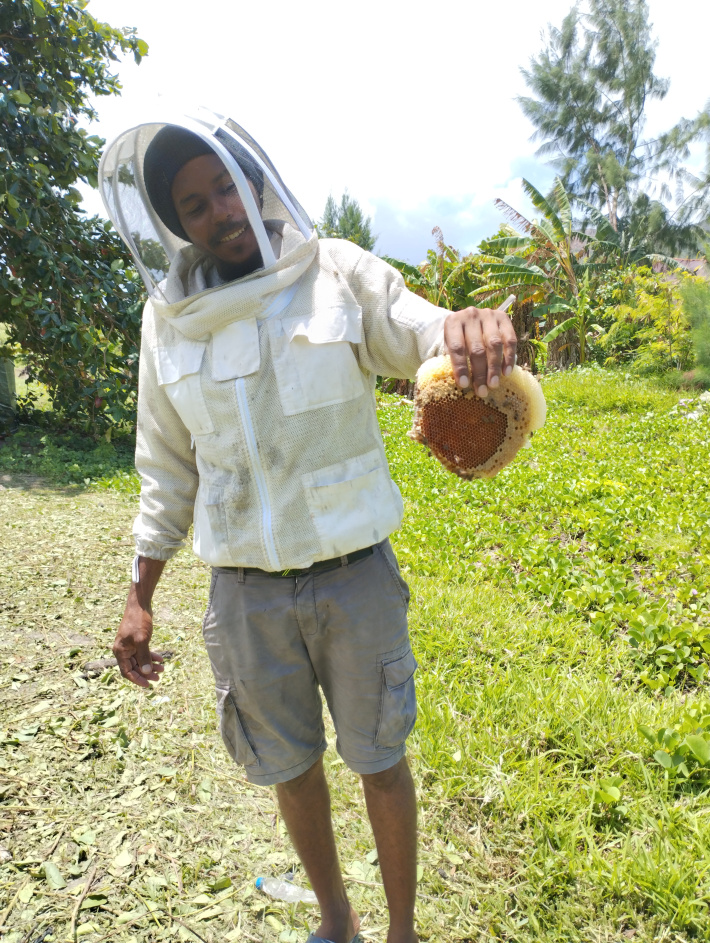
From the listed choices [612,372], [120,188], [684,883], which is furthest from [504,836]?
[612,372]

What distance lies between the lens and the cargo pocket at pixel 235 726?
64.7 inches

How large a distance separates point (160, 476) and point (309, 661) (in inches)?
26.1

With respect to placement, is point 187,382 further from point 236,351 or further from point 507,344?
point 507,344

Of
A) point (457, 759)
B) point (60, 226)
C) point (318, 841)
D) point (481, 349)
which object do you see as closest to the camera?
point (481, 349)

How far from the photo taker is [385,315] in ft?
4.86

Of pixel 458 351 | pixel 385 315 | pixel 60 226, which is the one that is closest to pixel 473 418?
pixel 458 351

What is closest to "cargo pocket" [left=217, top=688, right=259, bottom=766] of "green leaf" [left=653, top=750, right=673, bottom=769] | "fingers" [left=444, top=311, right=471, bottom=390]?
"fingers" [left=444, top=311, right=471, bottom=390]

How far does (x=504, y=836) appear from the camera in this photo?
6.93 ft

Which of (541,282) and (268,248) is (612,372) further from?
(268,248)

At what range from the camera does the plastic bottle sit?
2090 millimetres

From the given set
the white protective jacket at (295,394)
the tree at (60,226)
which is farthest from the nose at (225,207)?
the tree at (60,226)

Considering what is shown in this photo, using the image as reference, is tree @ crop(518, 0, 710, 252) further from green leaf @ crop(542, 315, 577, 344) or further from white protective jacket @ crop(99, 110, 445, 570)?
white protective jacket @ crop(99, 110, 445, 570)

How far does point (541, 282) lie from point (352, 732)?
14810mm

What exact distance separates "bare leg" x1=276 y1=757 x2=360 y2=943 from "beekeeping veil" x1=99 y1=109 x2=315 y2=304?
1.34 metres
